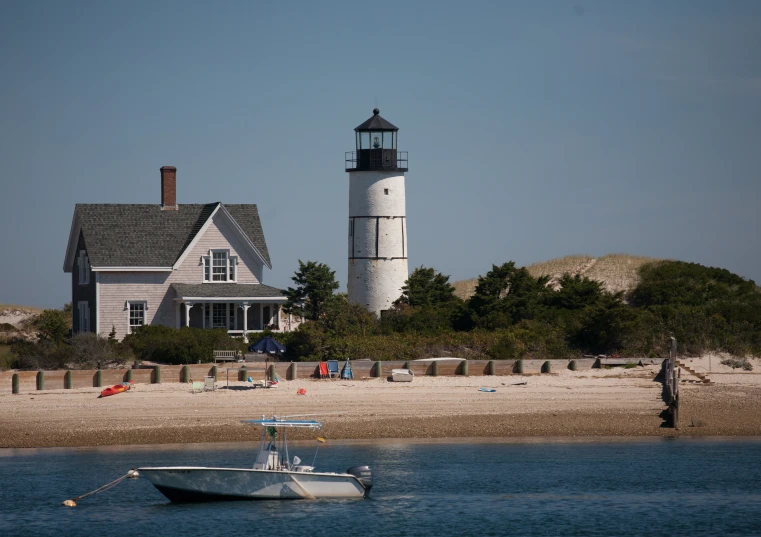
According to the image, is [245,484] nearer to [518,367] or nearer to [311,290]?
[518,367]

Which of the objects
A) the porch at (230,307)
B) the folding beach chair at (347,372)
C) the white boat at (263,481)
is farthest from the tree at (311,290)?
the white boat at (263,481)

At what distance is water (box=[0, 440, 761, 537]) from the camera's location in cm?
2448

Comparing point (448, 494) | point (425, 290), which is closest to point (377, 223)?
point (425, 290)

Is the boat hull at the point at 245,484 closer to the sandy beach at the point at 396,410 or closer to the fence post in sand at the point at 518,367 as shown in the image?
the sandy beach at the point at 396,410

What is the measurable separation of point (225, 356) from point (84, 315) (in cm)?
1097

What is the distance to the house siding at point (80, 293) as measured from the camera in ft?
157

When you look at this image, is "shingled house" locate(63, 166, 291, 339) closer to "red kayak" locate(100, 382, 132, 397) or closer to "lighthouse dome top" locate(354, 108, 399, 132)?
"lighthouse dome top" locate(354, 108, 399, 132)

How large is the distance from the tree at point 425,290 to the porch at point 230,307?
6251 mm

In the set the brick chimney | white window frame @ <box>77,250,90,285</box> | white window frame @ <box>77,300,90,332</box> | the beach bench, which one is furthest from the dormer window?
the beach bench

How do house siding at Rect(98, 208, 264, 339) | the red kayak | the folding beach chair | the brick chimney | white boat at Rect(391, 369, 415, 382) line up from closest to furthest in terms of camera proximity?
1. the red kayak
2. white boat at Rect(391, 369, 415, 382)
3. the folding beach chair
4. house siding at Rect(98, 208, 264, 339)
5. the brick chimney

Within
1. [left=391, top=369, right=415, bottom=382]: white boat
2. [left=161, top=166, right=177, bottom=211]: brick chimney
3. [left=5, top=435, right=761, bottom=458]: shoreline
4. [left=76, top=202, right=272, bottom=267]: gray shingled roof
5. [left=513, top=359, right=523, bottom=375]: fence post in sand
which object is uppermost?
[left=161, top=166, right=177, bottom=211]: brick chimney

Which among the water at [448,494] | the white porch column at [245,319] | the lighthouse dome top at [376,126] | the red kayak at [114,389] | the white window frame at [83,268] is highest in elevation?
the lighthouse dome top at [376,126]

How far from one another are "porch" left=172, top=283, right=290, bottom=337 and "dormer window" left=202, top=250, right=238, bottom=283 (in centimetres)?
52

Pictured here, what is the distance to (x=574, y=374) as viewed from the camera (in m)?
38.8
